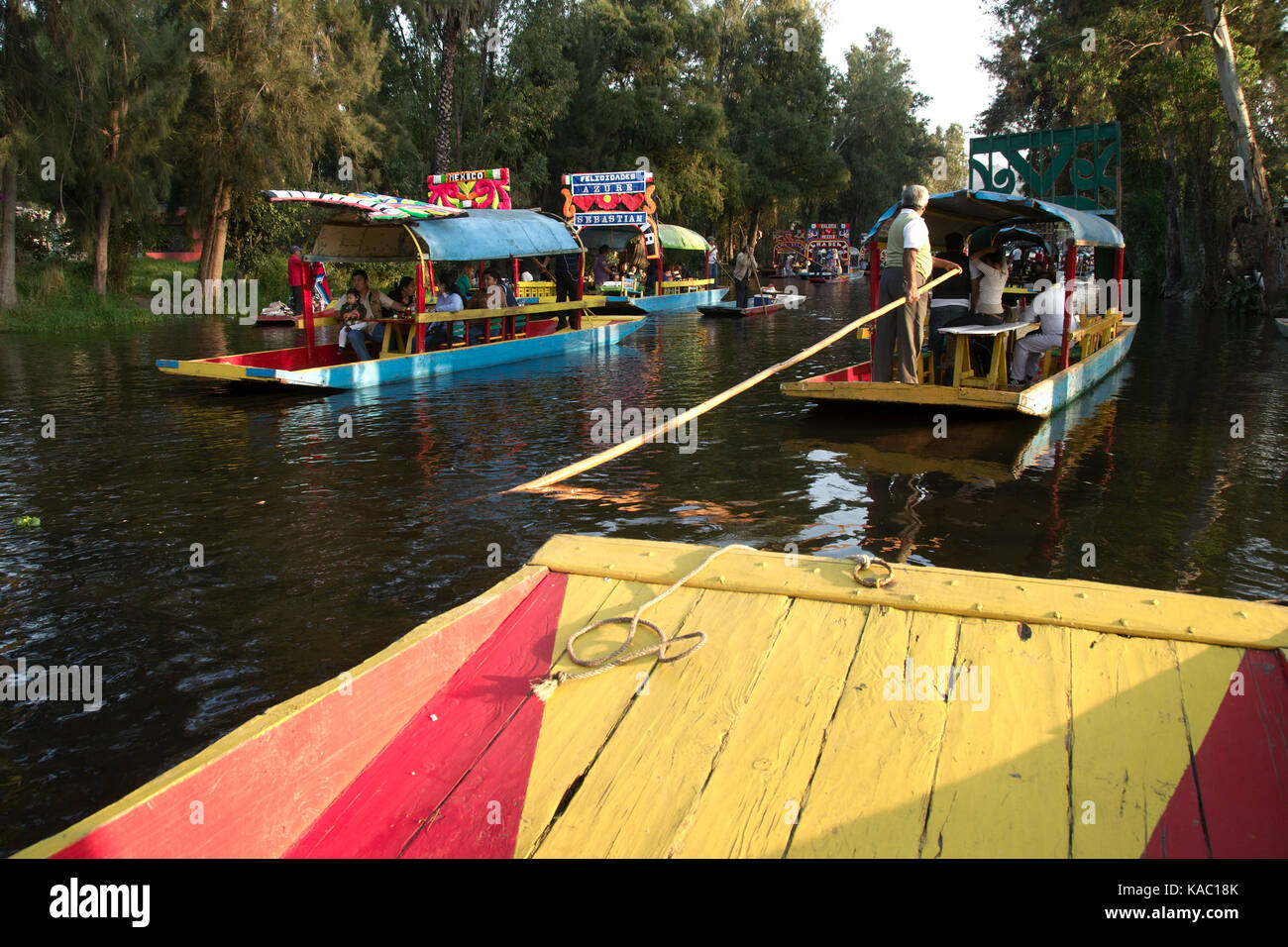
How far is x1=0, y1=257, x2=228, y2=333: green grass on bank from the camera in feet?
83.0

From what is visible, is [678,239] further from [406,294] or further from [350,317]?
[350,317]

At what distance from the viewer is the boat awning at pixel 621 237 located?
31938 millimetres

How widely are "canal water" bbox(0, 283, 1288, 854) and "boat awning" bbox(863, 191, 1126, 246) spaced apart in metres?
2.17

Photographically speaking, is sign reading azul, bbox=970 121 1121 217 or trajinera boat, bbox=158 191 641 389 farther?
sign reading azul, bbox=970 121 1121 217

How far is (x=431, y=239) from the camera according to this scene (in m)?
15.2

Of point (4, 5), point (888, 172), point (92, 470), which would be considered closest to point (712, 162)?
point (888, 172)

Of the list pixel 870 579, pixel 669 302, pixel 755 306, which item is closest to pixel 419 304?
pixel 870 579

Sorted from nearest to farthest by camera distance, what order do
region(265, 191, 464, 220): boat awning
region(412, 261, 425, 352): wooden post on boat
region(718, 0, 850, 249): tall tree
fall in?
region(265, 191, 464, 220): boat awning < region(412, 261, 425, 352): wooden post on boat < region(718, 0, 850, 249): tall tree

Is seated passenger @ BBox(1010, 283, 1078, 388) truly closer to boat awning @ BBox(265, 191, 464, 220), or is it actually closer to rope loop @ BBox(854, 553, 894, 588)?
boat awning @ BBox(265, 191, 464, 220)

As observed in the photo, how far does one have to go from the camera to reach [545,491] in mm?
8797

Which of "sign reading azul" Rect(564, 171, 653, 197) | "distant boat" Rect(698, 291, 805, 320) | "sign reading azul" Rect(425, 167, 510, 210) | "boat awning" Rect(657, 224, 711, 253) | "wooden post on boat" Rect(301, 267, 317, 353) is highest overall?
"sign reading azul" Rect(564, 171, 653, 197)

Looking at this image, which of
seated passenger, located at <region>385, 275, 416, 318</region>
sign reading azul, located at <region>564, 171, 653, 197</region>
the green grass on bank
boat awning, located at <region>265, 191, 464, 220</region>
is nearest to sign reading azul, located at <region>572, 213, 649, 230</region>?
sign reading azul, located at <region>564, 171, 653, 197</region>

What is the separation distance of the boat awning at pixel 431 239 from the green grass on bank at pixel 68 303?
12867mm
